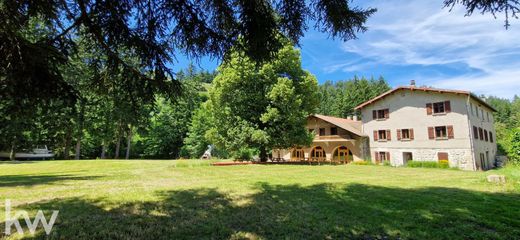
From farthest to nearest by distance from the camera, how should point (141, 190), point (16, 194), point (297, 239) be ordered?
point (141, 190)
point (16, 194)
point (297, 239)

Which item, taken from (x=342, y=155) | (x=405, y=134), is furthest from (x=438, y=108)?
(x=342, y=155)

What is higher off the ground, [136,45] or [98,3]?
[98,3]

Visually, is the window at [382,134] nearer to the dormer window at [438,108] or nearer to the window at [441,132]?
the dormer window at [438,108]

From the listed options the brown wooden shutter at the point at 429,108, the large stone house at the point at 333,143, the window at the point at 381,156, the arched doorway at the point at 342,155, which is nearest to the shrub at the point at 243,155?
the large stone house at the point at 333,143

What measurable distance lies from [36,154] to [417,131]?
155 ft

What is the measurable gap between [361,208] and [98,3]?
21.7 ft

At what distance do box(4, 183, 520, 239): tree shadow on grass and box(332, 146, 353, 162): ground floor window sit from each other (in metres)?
24.4

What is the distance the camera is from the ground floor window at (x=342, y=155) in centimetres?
3238

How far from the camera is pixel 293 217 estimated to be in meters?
5.81

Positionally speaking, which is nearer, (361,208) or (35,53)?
(35,53)

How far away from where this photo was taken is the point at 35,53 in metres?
3.87

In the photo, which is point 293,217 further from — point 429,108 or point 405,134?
point 405,134

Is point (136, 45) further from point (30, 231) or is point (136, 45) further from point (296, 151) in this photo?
point (296, 151)

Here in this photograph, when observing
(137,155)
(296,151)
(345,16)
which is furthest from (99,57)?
(137,155)
